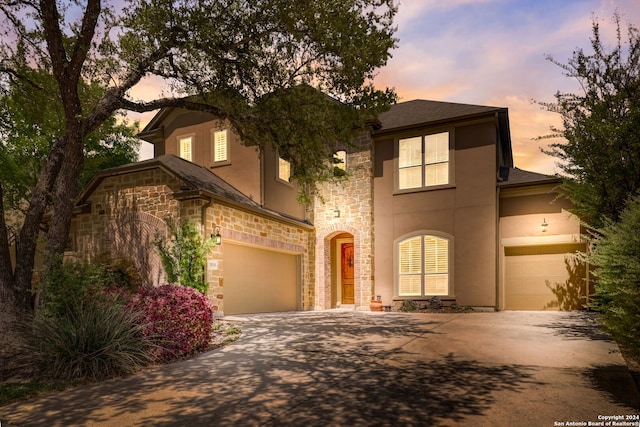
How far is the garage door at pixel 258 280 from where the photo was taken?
13584mm

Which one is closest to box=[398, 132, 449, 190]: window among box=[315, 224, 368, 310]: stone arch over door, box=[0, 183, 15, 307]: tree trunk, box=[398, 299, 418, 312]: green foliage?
box=[315, 224, 368, 310]: stone arch over door

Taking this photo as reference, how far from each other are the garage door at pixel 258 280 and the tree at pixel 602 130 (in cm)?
938

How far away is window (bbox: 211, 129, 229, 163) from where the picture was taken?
17.0 meters

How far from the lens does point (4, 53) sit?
11258 mm

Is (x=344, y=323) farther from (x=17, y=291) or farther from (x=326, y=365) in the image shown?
(x=17, y=291)

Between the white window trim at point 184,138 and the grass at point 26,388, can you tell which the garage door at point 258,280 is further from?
the grass at point 26,388

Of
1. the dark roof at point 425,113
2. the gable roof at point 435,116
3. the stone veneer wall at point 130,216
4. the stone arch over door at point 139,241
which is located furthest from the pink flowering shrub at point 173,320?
the gable roof at point 435,116

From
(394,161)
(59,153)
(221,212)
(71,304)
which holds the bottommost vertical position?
(71,304)

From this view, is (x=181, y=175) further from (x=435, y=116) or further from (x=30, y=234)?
(x=435, y=116)

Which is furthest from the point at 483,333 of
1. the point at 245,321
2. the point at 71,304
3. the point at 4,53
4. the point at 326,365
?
the point at 4,53

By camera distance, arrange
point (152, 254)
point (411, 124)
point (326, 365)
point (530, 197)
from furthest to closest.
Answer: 1. point (411, 124)
2. point (530, 197)
3. point (152, 254)
4. point (326, 365)

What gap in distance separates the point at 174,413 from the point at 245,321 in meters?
6.96

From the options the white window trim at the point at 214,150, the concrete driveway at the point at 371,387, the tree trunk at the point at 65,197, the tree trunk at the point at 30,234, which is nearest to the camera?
the concrete driveway at the point at 371,387

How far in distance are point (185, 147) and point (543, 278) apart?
14.1 meters
